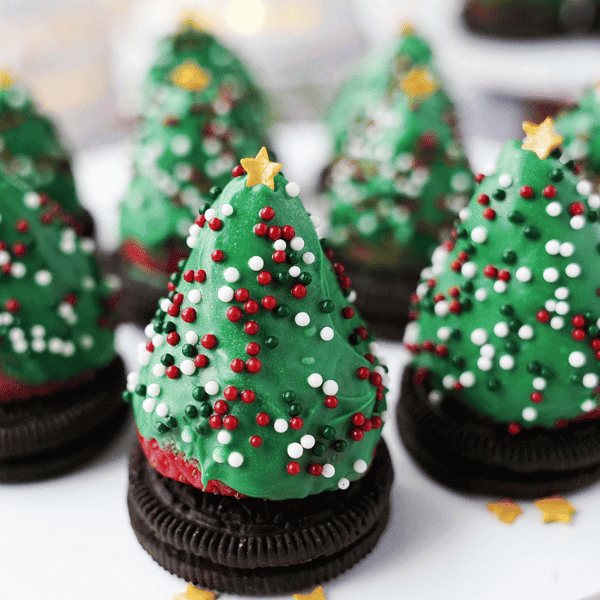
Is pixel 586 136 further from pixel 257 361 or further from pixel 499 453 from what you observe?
pixel 257 361

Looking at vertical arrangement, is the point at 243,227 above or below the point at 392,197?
above

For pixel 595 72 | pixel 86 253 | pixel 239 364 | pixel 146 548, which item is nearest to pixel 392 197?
pixel 86 253

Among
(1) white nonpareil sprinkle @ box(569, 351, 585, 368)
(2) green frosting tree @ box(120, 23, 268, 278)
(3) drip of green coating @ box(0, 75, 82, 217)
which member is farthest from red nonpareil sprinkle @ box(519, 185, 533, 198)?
(3) drip of green coating @ box(0, 75, 82, 217)

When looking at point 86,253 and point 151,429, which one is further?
point 86,253

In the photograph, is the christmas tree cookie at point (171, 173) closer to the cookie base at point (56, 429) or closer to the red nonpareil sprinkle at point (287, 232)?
the cookie base at point (56, 429)

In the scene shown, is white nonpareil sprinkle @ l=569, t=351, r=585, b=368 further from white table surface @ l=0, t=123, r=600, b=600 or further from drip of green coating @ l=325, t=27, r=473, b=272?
drip of green coating @ l=325, t=27, r=473, b=272

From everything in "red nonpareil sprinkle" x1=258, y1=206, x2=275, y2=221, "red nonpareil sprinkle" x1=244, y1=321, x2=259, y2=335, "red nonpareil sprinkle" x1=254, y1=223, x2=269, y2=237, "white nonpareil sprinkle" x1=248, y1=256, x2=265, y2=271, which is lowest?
"red nonpareil sprinkle" x1=244, y1=321, x2=259, y2=335

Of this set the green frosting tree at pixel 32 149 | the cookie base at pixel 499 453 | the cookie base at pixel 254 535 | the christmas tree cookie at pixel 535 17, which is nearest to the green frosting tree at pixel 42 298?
the cookie base at pixel 254 535

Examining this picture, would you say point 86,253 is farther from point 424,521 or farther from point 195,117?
point 424,521
